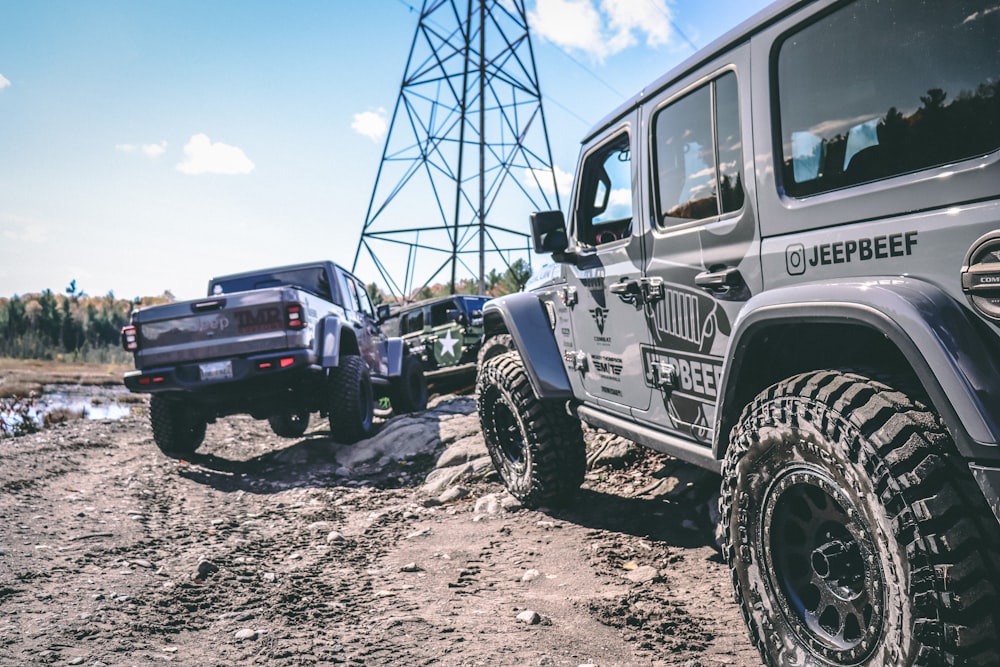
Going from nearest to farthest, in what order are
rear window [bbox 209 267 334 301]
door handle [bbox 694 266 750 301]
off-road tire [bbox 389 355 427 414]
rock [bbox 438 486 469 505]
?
door handle [bbox 694 266 750 301], rock [bbox 438 486 469 505], rear window [bbox 209 267 334 301], off-road tire [bbox 389 355 427 414]

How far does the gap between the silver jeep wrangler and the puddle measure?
31.0 ft

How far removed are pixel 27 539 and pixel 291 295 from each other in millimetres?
2982

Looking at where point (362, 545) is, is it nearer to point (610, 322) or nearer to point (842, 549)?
point (610, 322)

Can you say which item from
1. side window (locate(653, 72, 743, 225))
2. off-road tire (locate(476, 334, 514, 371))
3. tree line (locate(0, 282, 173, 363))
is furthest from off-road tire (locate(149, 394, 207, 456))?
tree line (locate(0, 282, 173, 363))

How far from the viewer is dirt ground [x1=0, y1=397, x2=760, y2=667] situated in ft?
8.42

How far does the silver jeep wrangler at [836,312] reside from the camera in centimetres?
157

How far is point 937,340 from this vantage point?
1.56 m

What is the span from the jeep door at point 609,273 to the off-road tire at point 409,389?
6.37 meters

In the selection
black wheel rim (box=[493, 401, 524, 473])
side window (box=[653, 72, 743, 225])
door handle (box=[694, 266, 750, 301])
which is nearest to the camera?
door handle (box=[694, 266, 750, 301])

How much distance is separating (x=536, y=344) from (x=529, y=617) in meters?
1.77

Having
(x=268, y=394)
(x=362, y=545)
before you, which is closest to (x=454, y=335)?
(x=268, y=394)

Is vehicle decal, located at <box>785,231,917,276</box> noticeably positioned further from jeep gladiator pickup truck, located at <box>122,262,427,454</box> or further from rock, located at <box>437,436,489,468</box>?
jeep gladiator pickup truck, located at <box>122,262,427,454</box>

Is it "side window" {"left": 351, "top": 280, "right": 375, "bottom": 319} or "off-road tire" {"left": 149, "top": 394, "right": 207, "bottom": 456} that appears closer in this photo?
"off-road tire" {"left": 149, "top": 394, "right": 207, "bottom": 456}

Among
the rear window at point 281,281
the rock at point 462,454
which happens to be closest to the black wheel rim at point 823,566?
the rock at point 462,454
